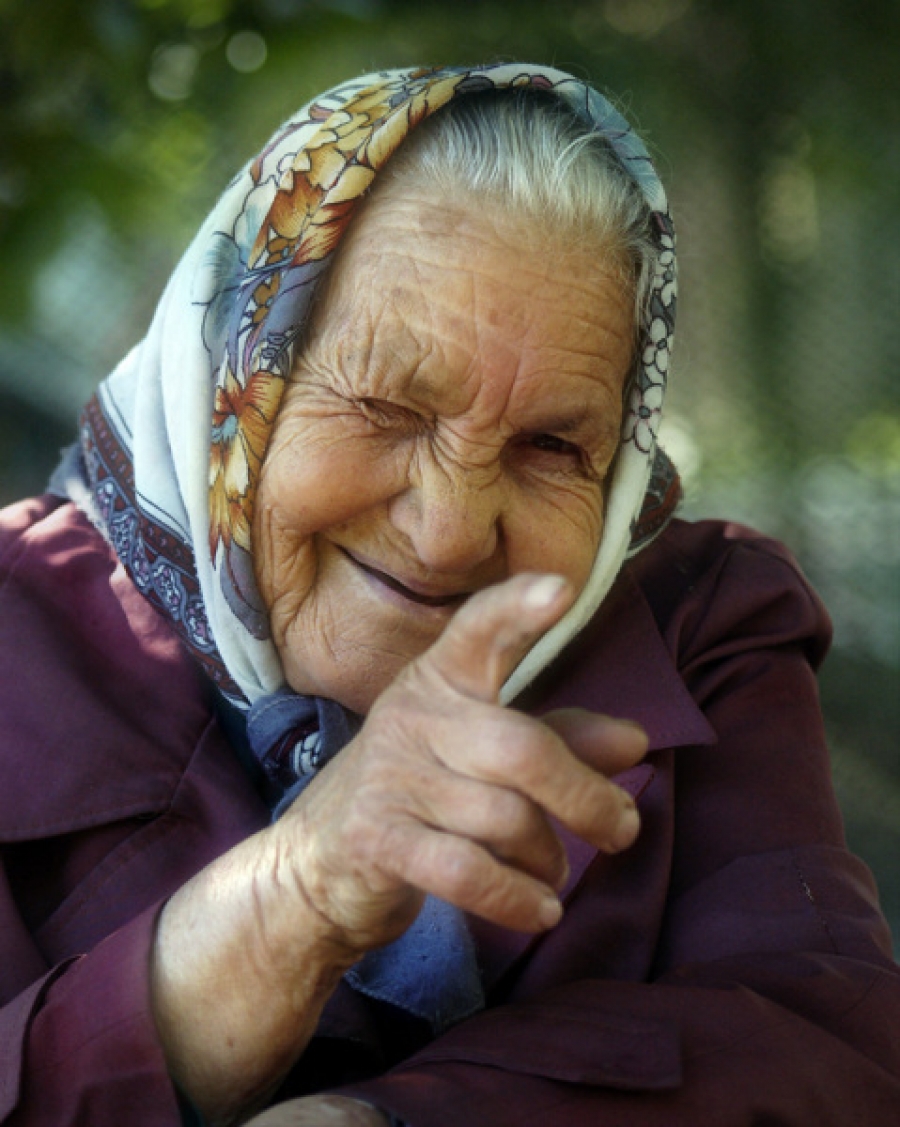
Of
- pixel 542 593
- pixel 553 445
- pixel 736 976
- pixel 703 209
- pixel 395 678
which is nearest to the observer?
pixel 542 593

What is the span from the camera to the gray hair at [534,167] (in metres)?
1.91

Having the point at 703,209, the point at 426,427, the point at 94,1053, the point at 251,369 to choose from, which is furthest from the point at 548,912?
the point at 703,209

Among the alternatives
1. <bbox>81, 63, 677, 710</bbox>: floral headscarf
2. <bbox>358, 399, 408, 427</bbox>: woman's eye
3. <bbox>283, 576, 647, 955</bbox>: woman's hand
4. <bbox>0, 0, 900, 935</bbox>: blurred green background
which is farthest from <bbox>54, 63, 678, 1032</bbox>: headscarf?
<bbox>0, 0, 900, 935</bbox>: blurred green background

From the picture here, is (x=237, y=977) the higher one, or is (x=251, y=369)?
(x=251, y=369)

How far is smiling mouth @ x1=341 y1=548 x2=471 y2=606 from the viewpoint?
1964 millimetres

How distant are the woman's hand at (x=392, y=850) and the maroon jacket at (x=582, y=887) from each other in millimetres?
85

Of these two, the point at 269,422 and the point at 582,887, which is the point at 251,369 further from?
the point at 582,887

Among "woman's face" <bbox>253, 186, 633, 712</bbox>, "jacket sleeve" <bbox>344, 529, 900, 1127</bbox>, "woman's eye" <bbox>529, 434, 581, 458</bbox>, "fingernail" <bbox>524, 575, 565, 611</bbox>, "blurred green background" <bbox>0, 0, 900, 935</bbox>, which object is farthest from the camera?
"blurred green background" <bbox>0, 0, 900, 935</bbox>

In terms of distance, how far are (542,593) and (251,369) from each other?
872 millimetres

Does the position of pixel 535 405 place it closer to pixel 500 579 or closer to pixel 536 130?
pixel 500 579

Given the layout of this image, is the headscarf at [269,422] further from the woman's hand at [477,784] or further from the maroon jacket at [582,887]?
the woman's hand at [477,784]

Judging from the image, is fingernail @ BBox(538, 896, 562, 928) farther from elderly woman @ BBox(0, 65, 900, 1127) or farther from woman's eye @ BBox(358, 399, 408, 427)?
woman's eye @ BBox(358, 399, 408, 427)

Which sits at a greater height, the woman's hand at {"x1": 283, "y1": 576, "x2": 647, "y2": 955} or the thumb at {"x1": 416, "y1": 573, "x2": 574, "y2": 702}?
the thumb at {"x1": 416, "y1": 573, "x2": 574, "y2": 702}

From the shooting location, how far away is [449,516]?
73.8 inches
